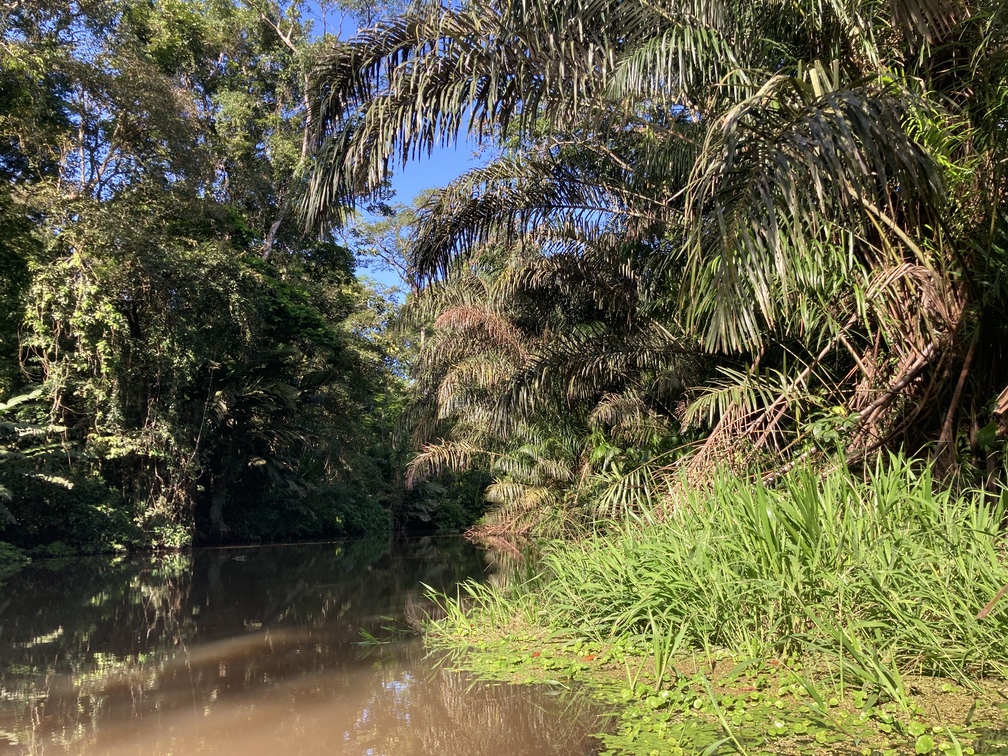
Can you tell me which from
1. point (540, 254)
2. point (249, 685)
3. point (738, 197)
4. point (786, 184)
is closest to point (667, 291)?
point (540, 254)

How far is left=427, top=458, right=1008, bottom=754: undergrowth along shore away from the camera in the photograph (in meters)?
2.71

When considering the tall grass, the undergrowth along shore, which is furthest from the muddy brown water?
the tall grass

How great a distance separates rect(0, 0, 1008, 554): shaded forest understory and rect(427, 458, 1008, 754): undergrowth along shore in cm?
60

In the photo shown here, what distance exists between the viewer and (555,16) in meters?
5.40

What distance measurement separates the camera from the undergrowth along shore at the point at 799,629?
107 inches

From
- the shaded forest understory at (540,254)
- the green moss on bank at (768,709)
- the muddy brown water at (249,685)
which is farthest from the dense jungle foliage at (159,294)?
the green moss on bank at (768,709)

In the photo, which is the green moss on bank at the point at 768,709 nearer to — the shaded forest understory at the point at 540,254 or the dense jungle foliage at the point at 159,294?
the shaded forest understory at the point at 540,254

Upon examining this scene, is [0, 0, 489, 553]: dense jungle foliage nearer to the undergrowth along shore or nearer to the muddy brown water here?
the muddy brown water

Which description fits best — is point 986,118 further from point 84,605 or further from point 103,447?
point 103,447

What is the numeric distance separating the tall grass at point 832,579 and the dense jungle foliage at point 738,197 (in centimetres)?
66

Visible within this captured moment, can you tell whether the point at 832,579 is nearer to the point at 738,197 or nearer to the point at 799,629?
the point at 799,629

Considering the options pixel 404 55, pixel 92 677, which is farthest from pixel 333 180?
pixel 92 677

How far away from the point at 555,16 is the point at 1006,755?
5.10 m

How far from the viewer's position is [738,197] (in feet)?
13.7
